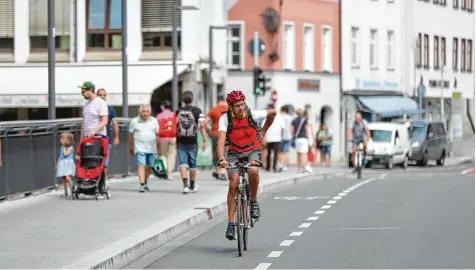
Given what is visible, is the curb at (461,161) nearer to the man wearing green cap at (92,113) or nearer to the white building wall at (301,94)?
the white building wall at (301,94)

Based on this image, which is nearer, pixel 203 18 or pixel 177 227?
pixel 177 227

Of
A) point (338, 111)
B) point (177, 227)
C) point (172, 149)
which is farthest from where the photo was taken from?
point (338, 111)

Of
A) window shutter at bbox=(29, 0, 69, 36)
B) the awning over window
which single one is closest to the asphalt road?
window shutter at bbox=(29, 0, 69, 36)

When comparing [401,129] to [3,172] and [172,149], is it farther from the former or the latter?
[3,172]

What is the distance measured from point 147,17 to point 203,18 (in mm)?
2210

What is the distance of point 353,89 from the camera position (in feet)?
225

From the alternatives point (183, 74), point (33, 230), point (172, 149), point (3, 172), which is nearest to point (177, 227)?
point (33, 230)

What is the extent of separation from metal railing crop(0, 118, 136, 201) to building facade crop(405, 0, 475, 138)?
4563 centimetres

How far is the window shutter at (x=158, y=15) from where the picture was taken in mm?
54531

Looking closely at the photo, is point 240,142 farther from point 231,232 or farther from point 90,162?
point 90,162

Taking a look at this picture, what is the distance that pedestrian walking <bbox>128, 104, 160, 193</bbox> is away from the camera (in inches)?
1056

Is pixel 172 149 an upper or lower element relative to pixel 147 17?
lower

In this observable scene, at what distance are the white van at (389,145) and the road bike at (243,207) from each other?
38.7m

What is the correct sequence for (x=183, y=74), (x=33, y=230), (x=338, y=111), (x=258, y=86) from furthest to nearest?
1. (x=338, y=111)
2. (x=183, y=74)
3. (x=258, y=86)
4. (x=33, y=230)
